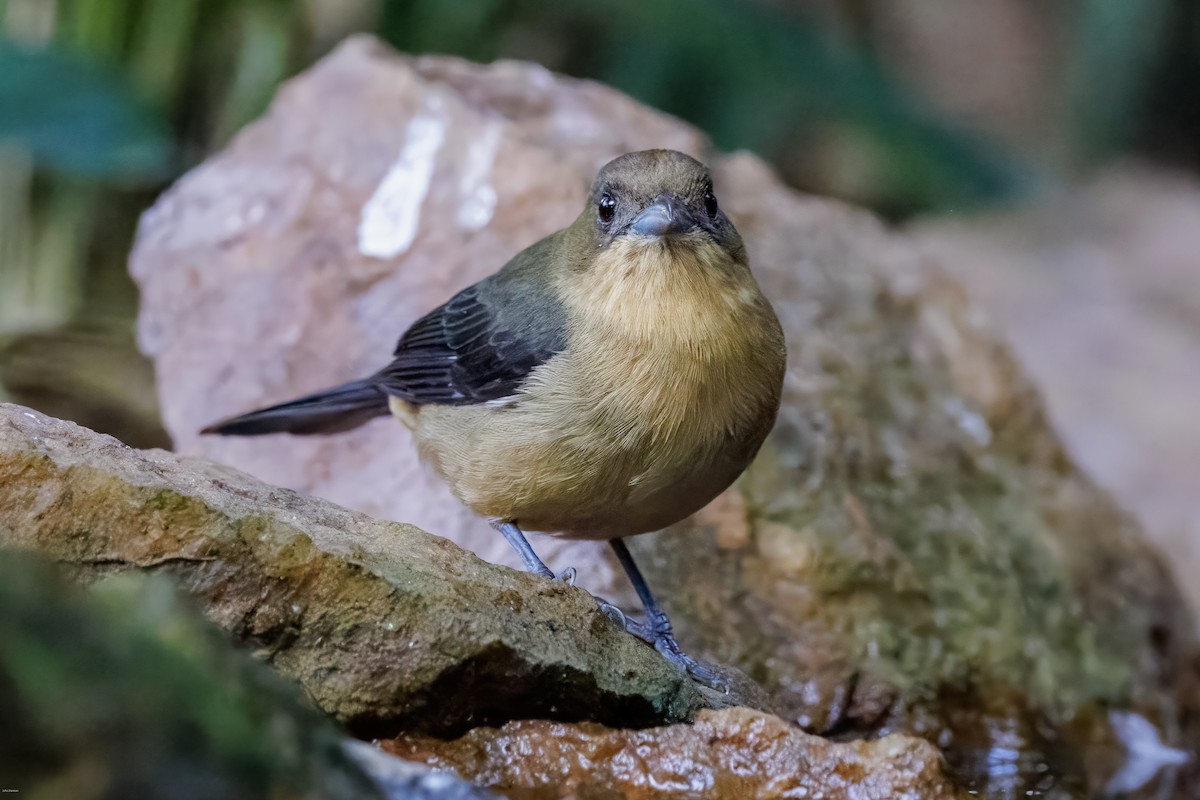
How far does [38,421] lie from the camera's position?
2896 millimetres

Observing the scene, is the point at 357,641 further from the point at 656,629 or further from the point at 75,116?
the point at 75,116

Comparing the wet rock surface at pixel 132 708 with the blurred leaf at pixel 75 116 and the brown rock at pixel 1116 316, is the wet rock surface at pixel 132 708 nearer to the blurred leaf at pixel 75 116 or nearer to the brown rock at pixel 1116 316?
the blurred leaf at pixel 75 116

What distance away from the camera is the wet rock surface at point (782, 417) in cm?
451

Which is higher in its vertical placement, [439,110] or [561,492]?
[439,110]

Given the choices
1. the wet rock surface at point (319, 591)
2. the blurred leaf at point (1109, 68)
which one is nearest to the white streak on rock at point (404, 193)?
the wet rock surface at point (319, 591)

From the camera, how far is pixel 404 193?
5465mm

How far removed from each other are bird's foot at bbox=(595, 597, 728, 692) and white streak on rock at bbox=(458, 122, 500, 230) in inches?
76.5

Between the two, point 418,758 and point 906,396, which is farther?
point 906,396

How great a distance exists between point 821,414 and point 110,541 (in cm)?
298

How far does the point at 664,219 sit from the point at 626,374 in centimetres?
43

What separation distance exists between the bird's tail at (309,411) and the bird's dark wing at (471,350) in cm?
10

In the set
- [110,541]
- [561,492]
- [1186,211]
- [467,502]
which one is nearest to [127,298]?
[467,502]

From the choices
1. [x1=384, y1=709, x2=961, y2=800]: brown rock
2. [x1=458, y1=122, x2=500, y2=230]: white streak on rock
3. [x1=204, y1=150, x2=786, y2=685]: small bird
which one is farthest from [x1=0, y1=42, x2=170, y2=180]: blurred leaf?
[x1=384, y1=709, x2=961, y2=800]: brown rock

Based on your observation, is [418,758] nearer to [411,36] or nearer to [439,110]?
[439,110]
